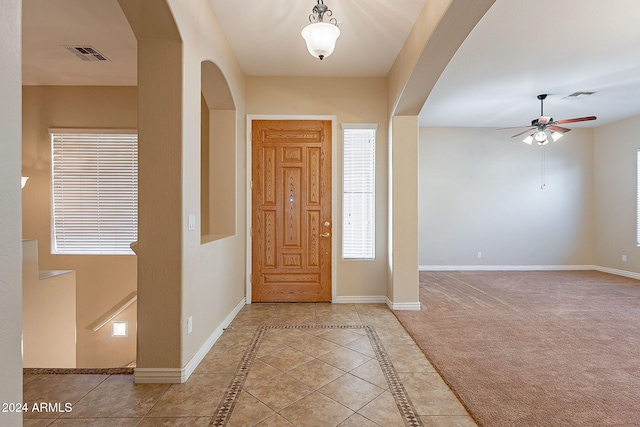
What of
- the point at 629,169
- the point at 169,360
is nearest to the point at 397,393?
the point at 169,360

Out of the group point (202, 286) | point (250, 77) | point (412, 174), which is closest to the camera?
point (202, 286)

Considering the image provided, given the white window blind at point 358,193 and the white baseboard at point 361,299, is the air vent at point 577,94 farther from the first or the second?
the white baseboard at point 361,299

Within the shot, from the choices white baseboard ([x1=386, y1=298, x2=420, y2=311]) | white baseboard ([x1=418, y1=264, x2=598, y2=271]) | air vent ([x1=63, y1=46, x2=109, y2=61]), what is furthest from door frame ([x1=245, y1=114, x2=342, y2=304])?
white baseboard ([x1=418, y1=264, x2=598, y2=271])

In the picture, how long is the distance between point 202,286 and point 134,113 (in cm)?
307

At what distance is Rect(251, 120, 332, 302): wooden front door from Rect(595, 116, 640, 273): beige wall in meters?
6.07

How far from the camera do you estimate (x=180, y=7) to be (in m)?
2.34

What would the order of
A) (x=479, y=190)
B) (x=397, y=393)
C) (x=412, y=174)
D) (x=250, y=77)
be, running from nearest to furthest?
(x=397, y=393), (x=412, y=174), (x=250, y=77), (x=479, y=190)

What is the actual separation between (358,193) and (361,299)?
4.67 feet

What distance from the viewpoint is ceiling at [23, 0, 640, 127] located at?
2979 millimetres

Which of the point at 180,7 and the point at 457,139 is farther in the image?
the point at 457,139

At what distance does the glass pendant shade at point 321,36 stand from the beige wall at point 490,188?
500cm

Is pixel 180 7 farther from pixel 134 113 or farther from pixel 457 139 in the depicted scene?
pixel 457 139

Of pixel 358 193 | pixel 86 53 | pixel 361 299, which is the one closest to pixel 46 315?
pixel 86 53

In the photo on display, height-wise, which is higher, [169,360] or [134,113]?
[134,113]
